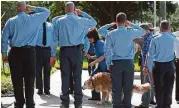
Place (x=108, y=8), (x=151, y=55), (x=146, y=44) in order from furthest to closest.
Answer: (x=108, y=8) < (x=146, y=44) < (x=151, y=55)

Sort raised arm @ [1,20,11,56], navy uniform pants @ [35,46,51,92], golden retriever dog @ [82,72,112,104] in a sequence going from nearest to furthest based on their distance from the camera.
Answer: raised arm @ [1,20,11,56], golden retriever dog @ [82,72,112,104], navy uniform pants @ [35,46,51,92]

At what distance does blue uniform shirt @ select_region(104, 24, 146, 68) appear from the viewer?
30.3ft

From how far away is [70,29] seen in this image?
9.55 meters

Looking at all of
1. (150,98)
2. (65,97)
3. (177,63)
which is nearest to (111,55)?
(65,97)

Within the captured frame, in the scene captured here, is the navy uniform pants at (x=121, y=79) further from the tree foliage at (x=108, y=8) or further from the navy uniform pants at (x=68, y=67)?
the tree foliage at (x=108, y=8)

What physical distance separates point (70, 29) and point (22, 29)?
892 mm

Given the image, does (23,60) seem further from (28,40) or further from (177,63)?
(177,63)

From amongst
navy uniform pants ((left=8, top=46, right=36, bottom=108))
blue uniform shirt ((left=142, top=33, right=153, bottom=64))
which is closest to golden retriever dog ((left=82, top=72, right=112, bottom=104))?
blue uniform shirt ((left=142, top=33, right=153, bottom=64))

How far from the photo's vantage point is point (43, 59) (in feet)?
44.6

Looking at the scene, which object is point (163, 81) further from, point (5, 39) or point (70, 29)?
point (5, 39)

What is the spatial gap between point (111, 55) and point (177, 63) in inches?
131

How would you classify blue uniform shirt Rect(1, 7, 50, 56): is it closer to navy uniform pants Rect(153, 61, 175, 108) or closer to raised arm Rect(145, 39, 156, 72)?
raised arm Rect(145, 39, 156, 72)

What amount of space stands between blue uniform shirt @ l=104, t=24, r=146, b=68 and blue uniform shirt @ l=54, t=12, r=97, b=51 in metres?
0.58

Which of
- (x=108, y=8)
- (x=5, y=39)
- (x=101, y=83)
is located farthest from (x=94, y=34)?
(x=108, y=8)
